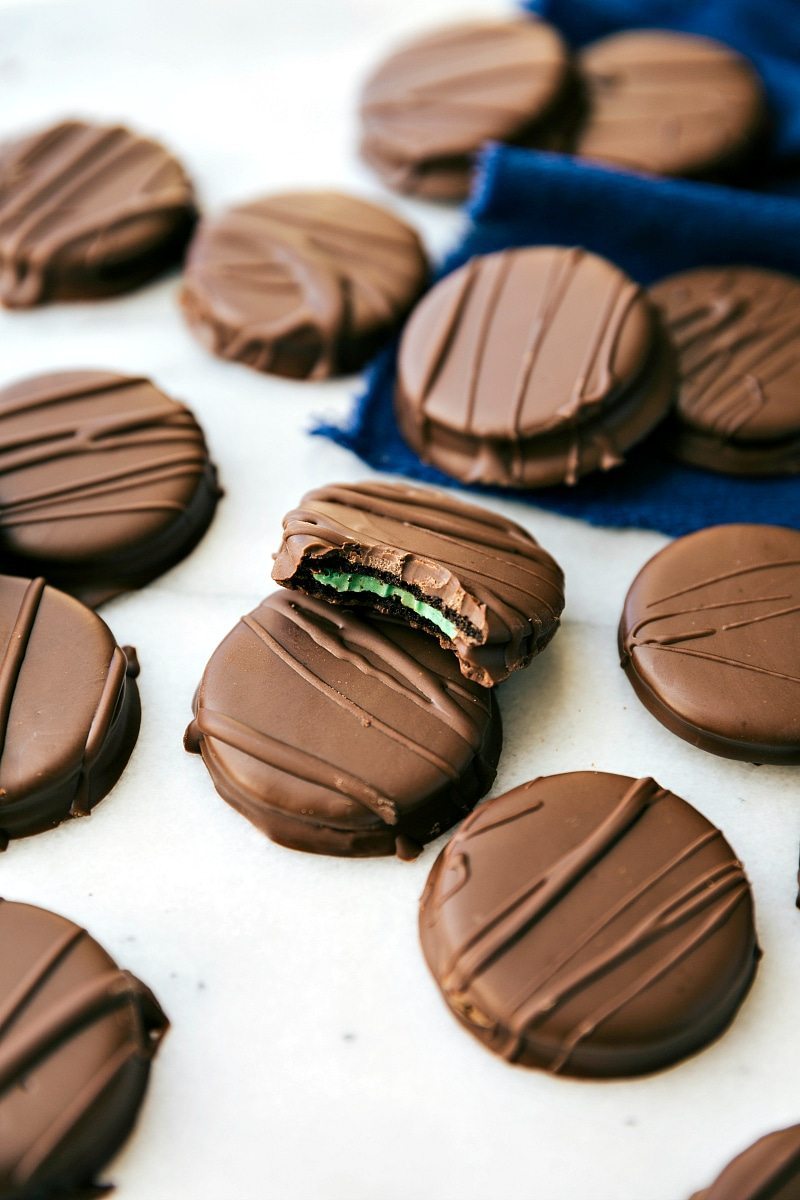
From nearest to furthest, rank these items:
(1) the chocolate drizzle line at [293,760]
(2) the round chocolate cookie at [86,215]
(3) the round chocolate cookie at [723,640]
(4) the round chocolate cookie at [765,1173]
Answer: (4) the round chocolate cookie at [765,1173] → (1) the chocolate drizzle line at [293,760] → (3) the round chocolate cookie at [723,640] → (2) the round chocolate cookie at [86,215]

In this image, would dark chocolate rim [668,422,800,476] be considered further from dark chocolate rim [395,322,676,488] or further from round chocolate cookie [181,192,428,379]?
round chocolate cookie [181,192,428,379]

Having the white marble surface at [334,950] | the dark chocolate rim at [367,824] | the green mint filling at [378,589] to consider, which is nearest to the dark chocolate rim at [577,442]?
the white marble surface at [334,950]

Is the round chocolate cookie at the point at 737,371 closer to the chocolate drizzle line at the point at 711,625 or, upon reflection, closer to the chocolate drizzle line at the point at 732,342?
the chocolate drizzle line at the point at 732,342

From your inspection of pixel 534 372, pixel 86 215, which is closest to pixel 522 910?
pixel 534 372

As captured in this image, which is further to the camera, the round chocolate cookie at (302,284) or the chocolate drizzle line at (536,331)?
the round chocolate cookie at (302,284)

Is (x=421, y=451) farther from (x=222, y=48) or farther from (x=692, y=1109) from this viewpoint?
(x=222, y=48)

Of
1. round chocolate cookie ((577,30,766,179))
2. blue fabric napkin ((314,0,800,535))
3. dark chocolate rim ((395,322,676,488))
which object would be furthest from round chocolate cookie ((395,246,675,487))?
round chocolate cookie ((577,30,766,179))

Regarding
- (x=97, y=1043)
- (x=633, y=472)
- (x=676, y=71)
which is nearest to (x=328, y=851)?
(x=97, y=1043)
